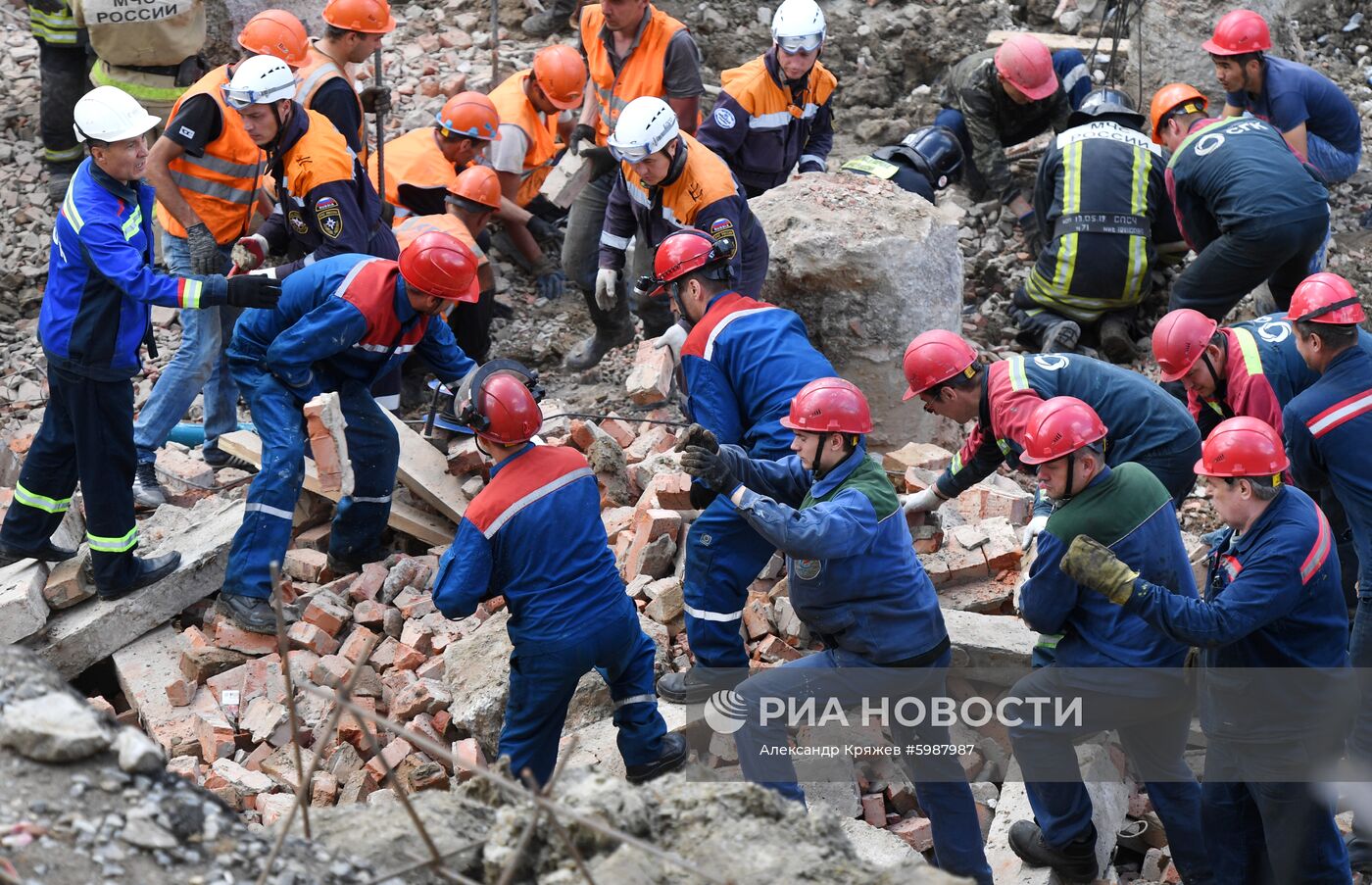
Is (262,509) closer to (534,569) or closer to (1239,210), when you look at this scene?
(534,569)

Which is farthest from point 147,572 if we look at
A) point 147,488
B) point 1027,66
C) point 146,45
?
point 1027,66

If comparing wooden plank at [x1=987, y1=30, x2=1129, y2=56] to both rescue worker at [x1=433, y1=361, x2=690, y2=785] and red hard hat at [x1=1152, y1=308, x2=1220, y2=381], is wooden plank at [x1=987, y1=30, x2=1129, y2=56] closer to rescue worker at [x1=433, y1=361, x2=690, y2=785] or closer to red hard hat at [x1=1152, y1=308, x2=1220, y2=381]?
red hard hat at [x1=1152, y1=308, x2=1220, y2=381]

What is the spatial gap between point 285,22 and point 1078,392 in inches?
174

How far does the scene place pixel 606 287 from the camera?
23.2 ft

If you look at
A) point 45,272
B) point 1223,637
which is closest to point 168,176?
point 45,272

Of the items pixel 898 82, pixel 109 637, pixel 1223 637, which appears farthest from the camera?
pixel 898 82

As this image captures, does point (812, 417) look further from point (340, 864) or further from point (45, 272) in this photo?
point (45, 272)

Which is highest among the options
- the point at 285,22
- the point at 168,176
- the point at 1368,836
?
the point at 285,22

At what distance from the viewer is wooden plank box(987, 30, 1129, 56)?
9.61 m

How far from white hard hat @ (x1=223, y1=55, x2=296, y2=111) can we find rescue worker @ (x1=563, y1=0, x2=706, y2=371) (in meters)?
1.98

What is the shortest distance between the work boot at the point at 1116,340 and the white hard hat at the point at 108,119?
514cm

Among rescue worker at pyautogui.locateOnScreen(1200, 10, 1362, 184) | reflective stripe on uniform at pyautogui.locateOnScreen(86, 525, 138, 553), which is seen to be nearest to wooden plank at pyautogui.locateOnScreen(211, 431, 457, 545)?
reflective stripe on uniform at pyautogui.locateOnScreen(86, 525, 138, 553)

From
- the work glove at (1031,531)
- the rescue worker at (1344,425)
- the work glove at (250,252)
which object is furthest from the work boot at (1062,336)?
the work glove at (250,252)

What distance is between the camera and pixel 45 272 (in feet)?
28.3
